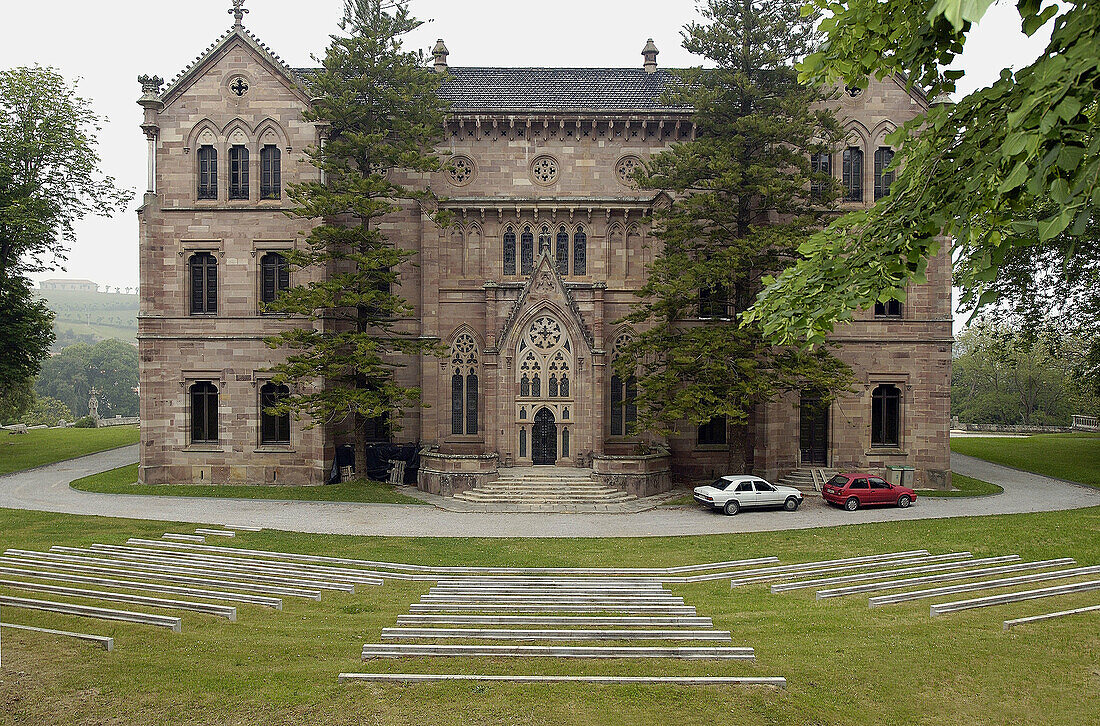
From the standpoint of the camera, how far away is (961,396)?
3076 inches

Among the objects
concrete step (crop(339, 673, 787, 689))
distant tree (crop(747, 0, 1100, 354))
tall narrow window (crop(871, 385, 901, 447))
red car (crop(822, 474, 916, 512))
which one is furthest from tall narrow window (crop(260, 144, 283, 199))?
tall narrow window (crop(871, 385, 901, 447))

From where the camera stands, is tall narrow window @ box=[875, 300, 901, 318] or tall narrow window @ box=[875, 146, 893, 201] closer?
tall narrow window @ box=[875, 300, 901, 318]

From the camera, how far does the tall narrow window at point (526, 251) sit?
33.1 m

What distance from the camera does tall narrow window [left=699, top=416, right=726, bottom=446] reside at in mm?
33062

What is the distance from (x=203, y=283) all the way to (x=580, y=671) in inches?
1152

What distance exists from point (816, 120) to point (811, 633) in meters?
23.0

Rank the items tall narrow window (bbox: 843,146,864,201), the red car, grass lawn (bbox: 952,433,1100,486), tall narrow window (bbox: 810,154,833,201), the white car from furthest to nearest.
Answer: grass lawn (bbox: 952,433,1100,486) → tall narrow window (bbox: 843,146,864,201) → tall narrow window (bbox: 810,154,833,201) → the red car → the white car

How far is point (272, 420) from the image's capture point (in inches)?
1249

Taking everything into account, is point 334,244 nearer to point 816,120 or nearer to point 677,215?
point 677,215

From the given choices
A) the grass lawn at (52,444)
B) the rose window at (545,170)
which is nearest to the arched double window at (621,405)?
the rose window at (545,170)

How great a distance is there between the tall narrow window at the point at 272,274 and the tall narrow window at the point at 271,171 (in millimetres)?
2948

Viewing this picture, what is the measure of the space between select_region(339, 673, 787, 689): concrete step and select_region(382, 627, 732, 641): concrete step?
1.34 m

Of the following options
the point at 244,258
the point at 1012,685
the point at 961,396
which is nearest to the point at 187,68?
the point at 244,258

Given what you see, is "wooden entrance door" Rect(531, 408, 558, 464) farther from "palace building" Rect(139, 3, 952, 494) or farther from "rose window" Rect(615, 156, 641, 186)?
"rose window" Rect(615, 156, 641, 186)
